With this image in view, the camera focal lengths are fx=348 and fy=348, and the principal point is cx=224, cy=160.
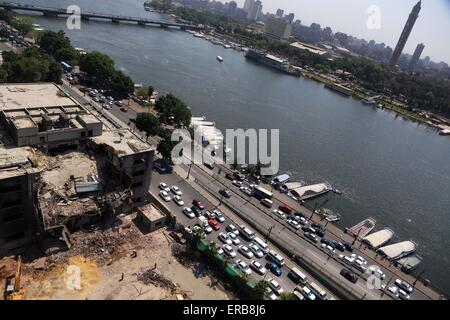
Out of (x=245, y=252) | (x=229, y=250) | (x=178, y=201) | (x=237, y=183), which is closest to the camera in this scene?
(x=229, y=250)

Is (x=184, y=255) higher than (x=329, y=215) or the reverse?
higher

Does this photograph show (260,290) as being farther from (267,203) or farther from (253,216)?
(267,203)

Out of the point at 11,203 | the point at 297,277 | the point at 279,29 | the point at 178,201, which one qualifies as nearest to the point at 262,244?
the point at 297,277

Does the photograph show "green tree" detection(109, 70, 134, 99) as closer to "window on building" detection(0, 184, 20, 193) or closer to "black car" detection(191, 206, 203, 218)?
"black car" detection(191, 206, 203, 218)

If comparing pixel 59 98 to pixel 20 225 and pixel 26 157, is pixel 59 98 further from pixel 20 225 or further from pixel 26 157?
pixel 20 225

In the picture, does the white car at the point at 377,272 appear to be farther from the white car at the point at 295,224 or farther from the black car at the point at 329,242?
the white car at the point at 295,224

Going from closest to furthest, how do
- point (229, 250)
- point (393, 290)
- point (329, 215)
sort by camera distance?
point (229, 250), point (393, 290), point (329, 215)
